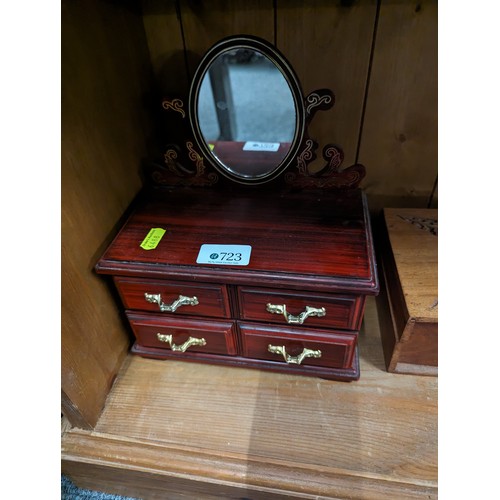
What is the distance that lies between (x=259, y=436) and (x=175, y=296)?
0.32 m

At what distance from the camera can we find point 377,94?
2.53 ft

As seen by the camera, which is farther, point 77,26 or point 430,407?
point 430,407

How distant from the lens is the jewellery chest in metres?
0.65

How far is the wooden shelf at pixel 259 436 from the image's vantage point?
66 cm

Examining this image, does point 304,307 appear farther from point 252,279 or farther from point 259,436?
point 259,436

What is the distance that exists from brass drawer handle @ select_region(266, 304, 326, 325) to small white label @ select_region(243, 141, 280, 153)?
0.34 meters

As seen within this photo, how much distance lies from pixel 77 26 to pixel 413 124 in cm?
69

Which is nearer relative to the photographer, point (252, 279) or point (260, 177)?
point (252, 279)

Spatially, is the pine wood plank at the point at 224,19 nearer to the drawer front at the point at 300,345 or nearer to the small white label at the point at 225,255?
the small white label at the point at 225,255

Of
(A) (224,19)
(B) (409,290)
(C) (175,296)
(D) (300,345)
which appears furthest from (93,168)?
(B) (409,290)

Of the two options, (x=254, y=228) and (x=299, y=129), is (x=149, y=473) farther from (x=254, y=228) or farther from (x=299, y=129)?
(x=299, y=129)

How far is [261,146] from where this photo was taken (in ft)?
2.68
